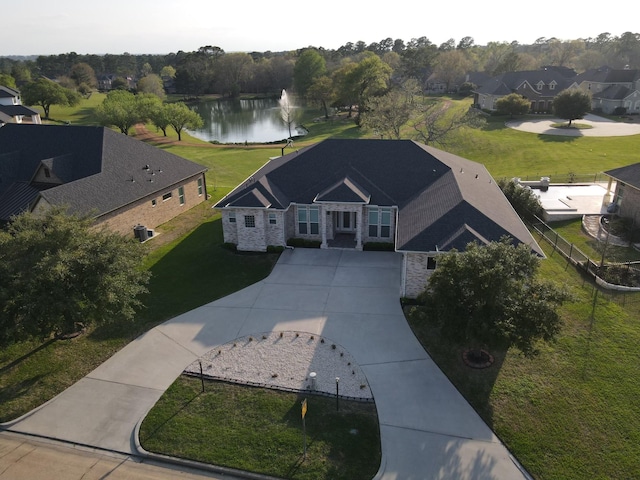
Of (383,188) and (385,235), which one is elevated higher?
(383,188)

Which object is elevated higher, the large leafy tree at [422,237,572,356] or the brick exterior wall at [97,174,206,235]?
the large leafy tree at [422,237,572,356]

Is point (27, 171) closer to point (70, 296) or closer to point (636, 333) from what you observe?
point (70, 296)

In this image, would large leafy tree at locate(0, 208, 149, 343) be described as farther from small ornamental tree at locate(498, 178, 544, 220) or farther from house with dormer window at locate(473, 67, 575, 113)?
house with dormer window at locate(473, 67, 575, 113)

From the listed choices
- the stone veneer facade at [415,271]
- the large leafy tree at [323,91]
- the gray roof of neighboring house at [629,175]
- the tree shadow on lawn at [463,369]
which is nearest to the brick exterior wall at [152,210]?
the stone veneer facade at [415,271]

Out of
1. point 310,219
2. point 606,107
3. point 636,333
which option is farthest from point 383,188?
point 606,107

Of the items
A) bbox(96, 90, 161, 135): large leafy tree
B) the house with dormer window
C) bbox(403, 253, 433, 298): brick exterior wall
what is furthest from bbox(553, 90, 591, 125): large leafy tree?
bbox(96, 90, 161, 135): large leafy tree
